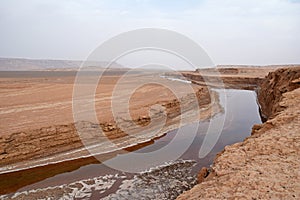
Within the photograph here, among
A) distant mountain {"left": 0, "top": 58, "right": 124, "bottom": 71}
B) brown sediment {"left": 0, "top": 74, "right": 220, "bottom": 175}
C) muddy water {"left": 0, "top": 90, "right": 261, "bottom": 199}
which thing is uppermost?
distant mountain {"left": 0, "top": 58, "right": 124, "bottom": 71}

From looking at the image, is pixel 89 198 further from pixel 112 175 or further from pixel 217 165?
pixel 217 165

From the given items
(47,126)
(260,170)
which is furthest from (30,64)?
(260,170)

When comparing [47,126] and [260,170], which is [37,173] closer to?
[47,126]

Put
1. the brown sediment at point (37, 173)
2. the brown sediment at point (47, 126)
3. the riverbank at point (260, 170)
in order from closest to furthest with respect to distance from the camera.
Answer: the riverbank at point (260, 170)
the brown sediment at point (37, 173)
the brown sediment at point (47, 126)

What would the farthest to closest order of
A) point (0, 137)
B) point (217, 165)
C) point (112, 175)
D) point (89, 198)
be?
point (0, 137)
point (112, 175)
point (89, 198)
point (217, 165)

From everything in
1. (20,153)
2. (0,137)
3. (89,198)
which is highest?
(0,137)

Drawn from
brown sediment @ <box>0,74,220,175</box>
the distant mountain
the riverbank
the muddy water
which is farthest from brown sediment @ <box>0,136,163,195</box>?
the distant mountain

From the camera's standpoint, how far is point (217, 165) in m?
4.64

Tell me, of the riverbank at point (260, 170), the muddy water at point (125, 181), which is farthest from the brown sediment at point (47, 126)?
the riverbank at point (260, 170)

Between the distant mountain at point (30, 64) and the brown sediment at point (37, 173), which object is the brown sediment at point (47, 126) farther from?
the distant mountain at point (30, 64)

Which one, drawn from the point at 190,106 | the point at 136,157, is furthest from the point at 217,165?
the point at 190,106

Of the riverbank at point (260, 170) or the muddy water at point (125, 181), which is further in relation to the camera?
the muddy water at point (125, 181)

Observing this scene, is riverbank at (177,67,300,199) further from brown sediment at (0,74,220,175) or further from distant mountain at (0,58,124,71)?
distant mountain at (0,58,124,71)

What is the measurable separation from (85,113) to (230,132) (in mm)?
7981
